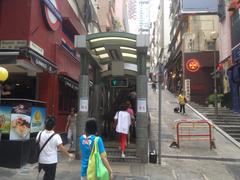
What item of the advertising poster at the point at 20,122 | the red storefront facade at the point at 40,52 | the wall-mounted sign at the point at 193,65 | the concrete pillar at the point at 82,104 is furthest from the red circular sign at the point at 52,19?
the wall-mounted sign at the point at 193,65

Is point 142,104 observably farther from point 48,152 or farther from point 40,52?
point 48,152

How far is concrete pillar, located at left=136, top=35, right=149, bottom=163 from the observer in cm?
1162

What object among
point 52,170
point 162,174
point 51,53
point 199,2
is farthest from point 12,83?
point 199,2

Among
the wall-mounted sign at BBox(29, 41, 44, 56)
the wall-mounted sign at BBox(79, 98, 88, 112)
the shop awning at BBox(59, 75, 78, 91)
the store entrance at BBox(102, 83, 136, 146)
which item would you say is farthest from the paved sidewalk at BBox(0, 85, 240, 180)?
the shop awning at BBox(59, 75, 78, 91)

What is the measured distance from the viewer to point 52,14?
50.3 feet

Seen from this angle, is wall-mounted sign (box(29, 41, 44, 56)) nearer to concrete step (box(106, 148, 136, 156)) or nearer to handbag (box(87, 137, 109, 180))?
concrete step (box(106, 148, 136, 156))

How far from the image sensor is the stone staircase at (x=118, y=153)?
11727 mm

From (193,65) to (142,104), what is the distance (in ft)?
83.5

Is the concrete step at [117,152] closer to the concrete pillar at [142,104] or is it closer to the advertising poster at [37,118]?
the concrete pillar at [142,104]

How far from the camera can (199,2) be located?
1208 inches

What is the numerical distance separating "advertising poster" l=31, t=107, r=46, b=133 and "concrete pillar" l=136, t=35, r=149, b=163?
3.22 m

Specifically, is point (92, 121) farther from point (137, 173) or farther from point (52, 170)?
point (137, 173)

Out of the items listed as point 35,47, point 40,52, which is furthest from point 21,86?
point 35,47

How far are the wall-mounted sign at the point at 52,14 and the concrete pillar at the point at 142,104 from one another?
4549 millimetres
